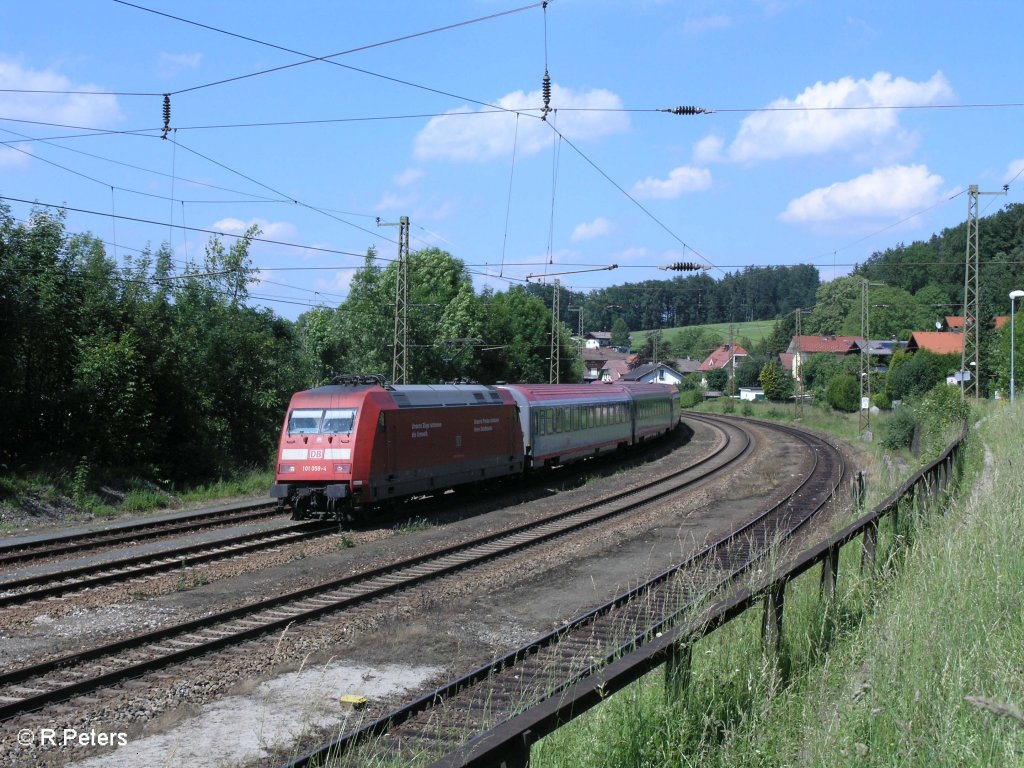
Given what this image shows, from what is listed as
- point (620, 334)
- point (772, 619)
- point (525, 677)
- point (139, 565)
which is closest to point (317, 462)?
point (139, 565)

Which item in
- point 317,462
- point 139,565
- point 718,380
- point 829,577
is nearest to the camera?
point 829,577


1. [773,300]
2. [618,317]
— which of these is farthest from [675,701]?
[618,317]

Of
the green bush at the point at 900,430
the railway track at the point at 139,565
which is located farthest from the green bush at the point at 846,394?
the railway track at the point at 139,565

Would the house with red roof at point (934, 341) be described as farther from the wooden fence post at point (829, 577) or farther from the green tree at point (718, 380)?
the wooden fence post at point (829, 577)

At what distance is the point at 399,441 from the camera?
18.9 meters

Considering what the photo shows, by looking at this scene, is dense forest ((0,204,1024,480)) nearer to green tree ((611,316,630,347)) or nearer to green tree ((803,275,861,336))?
green tree ((803,275,861,336))

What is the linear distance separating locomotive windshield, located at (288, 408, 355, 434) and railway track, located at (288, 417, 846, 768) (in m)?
7.52

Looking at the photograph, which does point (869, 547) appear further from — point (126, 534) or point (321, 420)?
point (126, 534)

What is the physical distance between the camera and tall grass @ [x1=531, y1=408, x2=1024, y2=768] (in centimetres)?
401

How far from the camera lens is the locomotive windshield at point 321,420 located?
18.0m

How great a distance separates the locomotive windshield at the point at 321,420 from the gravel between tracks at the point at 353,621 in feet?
7.10

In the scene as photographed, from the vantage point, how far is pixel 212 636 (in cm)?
1007

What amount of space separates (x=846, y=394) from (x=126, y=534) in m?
58.8

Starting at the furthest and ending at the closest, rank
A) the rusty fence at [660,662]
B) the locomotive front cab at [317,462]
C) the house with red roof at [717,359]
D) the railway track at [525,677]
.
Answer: the house with red roof at [717,359]
the locomotive front cab at [317,462]
the railway track at [525,677]
the rusty fence at [660,662]
